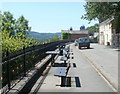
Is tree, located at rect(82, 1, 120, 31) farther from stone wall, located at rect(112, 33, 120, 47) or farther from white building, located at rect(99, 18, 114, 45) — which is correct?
white building, located at rect(99, 18, 114, 45)

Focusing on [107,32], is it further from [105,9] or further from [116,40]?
[105,9]

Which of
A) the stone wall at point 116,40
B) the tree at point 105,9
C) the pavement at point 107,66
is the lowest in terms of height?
the pavement at point 107,66

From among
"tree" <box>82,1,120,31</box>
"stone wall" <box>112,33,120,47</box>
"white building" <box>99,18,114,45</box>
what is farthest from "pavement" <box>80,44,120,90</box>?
"white building" <box>99,18,114,45</box>

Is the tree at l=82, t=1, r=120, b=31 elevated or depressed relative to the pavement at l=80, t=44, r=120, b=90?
elevated

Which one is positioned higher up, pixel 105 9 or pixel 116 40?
pixel 105 9

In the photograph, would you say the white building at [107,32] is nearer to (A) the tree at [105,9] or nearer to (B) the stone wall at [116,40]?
(B) the stone wall at [116,40]

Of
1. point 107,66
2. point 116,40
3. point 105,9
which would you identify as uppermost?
point 105,9

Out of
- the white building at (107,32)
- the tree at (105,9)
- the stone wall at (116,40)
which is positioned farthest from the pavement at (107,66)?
the white building at (107,32)

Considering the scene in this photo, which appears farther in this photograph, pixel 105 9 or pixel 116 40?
pixel 116 40

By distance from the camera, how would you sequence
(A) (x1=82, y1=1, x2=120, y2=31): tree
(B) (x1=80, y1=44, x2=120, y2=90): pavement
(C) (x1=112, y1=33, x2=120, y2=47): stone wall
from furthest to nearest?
1. (C) (x1=112, y1=33, x2=120, y2=47): stone wall
2. (A) (x1=82, y1=1, x2=120, y2=31): tree
3. (B) (x1=80, y1=44, x2=120, y2=90): pavement

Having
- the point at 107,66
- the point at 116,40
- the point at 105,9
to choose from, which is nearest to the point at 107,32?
the point at 116,40

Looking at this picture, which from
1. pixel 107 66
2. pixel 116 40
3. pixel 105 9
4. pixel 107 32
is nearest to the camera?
pixel 107 66

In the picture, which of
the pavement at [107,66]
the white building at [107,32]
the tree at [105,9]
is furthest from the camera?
the white building at [107,32]

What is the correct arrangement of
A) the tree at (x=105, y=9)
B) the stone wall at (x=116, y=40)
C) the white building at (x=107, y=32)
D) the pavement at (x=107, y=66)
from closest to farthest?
1. the pavement at (x=107, y=66)
2. the tree at (x=105, y=9)
3. the stone wall at (x=116, y=40)
4. the white building at (x=107, y=32)
